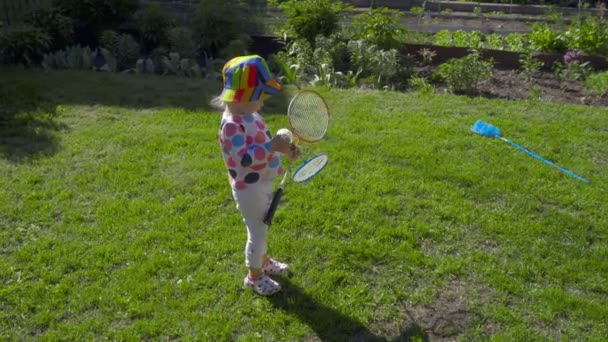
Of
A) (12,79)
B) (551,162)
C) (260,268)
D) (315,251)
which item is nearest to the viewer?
(260,268)

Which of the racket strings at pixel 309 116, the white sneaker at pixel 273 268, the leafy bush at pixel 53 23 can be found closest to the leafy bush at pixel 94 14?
the leafy bush at pixel 53 23

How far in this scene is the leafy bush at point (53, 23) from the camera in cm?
891

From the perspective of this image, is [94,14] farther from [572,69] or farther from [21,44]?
[572,69]

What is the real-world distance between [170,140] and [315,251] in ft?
7.99

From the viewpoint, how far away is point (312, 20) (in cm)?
899

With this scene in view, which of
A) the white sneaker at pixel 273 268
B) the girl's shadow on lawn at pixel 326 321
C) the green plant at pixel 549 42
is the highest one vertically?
the green plant at pixel 549 42

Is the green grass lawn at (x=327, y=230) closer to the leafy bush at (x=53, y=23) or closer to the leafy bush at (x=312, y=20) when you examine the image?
the leafy bush at (x=53, y=23)

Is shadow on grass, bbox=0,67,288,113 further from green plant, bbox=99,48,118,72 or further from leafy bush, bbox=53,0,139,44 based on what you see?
leafy bush, bbox=53,0,139,44

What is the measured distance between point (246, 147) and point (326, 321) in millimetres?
1159

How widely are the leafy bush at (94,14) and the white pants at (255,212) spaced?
6782 millimetres

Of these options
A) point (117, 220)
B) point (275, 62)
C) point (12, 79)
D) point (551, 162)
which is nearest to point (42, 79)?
point (12, 79)

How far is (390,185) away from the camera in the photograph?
205 inches

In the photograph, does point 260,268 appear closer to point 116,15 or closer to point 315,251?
point 315,251

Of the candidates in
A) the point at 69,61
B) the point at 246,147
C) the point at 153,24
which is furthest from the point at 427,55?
the point at 246,147
